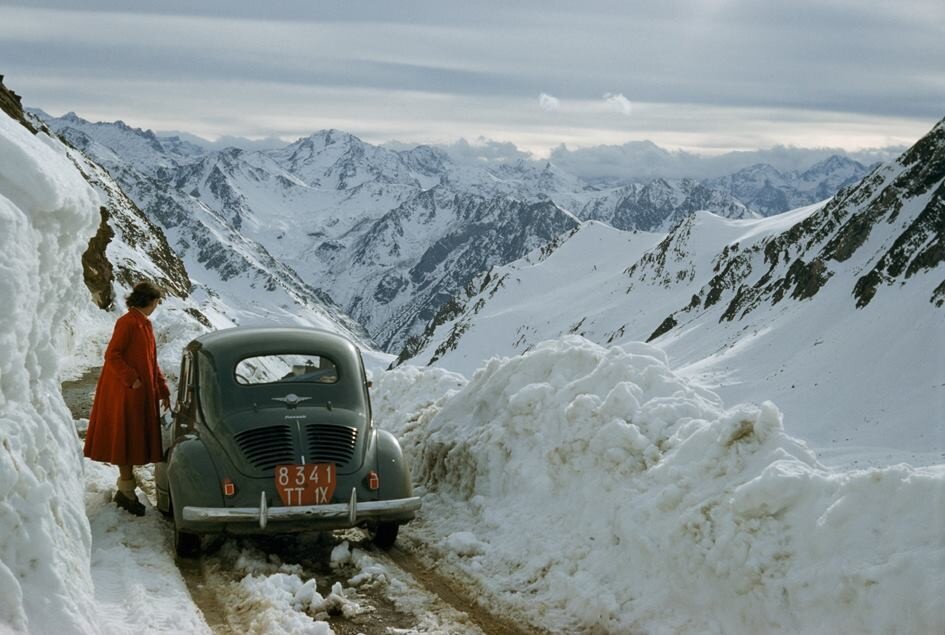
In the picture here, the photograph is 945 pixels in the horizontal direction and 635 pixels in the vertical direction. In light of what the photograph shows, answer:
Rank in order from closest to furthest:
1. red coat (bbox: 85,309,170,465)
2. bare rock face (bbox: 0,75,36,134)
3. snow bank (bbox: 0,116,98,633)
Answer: snow bank (bbox: 0,116,98,633), red coat (bbox: 85,309,170,465), bare rock face (bbox: 0,75,36,134)

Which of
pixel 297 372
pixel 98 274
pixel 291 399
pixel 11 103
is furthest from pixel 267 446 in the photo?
pixel 11 103

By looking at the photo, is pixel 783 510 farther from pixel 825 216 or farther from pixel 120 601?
pixel 825 216

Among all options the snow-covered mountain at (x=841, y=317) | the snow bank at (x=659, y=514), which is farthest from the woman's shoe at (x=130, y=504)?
the snow-covered mountain at (x=841, y=317)

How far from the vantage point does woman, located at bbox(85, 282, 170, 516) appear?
354 inches

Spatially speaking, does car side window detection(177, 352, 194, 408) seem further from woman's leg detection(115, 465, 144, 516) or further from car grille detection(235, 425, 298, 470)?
car grille detection(235, 425, 298, 470)

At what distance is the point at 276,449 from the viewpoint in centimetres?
821

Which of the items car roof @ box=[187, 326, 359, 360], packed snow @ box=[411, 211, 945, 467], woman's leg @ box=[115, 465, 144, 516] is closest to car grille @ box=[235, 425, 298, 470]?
car roof @ box=[187, 326, 359, 360]

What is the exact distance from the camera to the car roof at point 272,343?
9172 mm

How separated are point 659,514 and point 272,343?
4277 millimetres

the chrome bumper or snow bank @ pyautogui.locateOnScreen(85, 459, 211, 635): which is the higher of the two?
Result: the chrome bumper

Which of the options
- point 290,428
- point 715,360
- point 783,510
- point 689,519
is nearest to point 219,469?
point 290,428

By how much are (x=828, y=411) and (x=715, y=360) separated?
42.5 feet

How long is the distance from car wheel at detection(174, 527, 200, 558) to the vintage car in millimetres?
13

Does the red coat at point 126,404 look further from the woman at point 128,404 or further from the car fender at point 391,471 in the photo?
the car fender at point 391,471
